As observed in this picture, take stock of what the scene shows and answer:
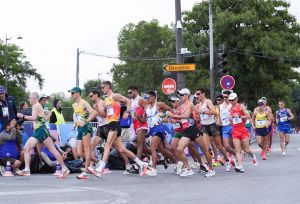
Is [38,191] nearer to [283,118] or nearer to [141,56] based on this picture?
[283,118]

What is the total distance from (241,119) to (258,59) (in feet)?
103

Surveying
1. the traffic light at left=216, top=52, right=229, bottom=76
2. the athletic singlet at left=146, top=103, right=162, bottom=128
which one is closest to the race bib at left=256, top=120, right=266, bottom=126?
the traffic light at left=216, top=52, right=229, bottom=76

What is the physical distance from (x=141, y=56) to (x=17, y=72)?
56.4 feet

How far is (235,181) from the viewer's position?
11711mm

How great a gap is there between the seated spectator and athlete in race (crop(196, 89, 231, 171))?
4037mm

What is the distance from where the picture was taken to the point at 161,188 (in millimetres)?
10617

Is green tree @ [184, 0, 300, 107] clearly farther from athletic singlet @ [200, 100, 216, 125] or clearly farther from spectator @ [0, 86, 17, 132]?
spectator @ [0, 86, 17, 132]

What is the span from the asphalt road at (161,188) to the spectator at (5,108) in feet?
5.22

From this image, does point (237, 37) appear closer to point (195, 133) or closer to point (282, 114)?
point (282, 114)

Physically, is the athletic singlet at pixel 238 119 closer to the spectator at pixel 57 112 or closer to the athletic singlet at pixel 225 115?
the athletic singlet at pixel 225 115

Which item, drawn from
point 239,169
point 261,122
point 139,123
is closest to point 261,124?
point 261,122

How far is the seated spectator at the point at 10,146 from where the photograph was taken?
13.5m

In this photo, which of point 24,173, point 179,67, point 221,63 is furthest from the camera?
point 221,63

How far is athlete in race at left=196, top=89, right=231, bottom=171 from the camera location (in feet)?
45.0
